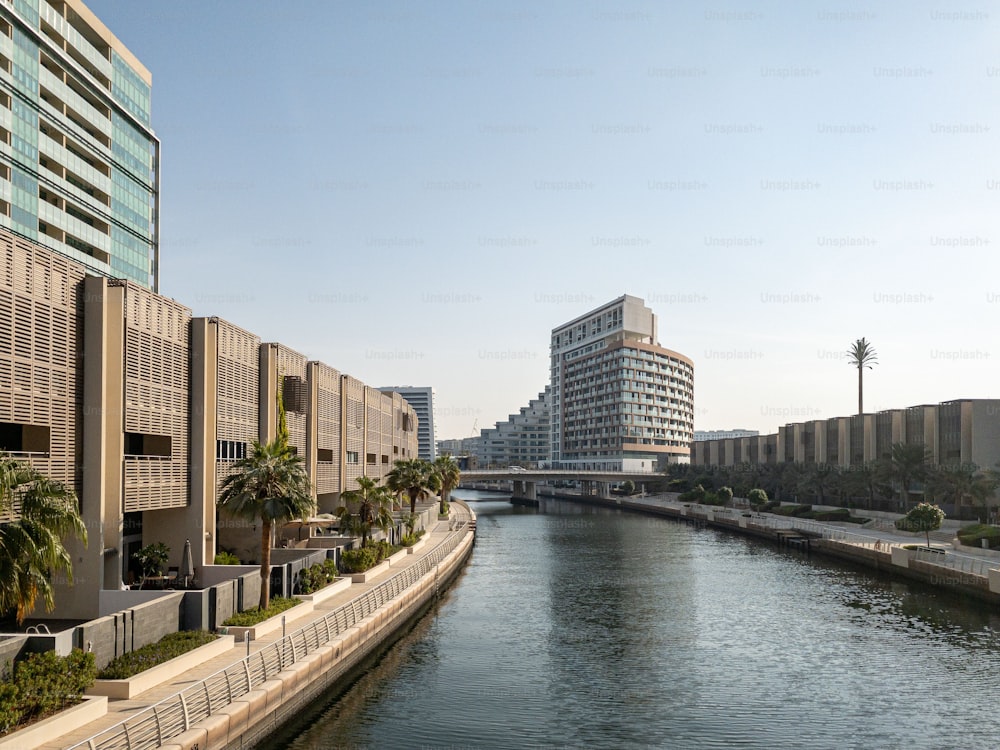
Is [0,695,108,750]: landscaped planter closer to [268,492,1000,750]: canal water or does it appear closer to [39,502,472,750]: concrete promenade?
[39,502,472,750]: concrete promenade

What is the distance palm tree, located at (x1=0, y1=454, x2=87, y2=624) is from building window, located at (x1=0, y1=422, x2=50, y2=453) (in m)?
8.53

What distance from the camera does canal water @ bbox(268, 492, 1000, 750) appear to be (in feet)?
86.4

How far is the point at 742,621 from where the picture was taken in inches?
1761

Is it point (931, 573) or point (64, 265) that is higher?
point (64, 265)

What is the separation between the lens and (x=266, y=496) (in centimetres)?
3400

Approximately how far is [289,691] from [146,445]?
49.6ft

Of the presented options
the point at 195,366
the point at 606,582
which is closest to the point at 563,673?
the point at 195,366

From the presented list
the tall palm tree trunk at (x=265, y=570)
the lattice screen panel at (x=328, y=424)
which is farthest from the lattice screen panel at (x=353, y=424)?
the tall palm tree trunk at (x=265, y=570)

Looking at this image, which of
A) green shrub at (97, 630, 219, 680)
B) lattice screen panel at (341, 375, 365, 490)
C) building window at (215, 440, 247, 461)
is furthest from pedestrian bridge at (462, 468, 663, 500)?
green shrub at (97, 630, 219, 680)

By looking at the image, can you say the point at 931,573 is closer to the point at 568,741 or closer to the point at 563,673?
the point at 563,673

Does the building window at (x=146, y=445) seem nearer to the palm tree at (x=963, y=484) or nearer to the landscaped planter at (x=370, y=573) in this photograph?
the landscaped planter at (x=370, y=573)

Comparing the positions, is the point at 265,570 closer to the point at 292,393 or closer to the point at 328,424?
the point at 292,393

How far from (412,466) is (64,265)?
45027 millimetres

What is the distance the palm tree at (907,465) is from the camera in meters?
91.3
